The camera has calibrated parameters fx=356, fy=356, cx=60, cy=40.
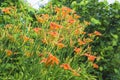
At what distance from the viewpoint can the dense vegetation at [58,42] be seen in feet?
17.6

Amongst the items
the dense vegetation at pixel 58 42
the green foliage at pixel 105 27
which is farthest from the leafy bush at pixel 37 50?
the green foliage at pixel 105 27

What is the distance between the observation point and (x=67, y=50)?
20.7ft

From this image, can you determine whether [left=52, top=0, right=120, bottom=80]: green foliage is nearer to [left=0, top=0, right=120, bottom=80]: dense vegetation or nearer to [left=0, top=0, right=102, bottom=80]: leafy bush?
[left=0, top=0, right=120, bottom=80]: dense vegetation

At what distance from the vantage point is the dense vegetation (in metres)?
5.36

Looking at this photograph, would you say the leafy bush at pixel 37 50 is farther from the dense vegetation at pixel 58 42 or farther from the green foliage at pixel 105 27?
the green foliage at pixel 105 27

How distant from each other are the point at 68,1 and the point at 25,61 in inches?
107

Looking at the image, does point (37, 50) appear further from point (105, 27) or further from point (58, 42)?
point (105, 27)

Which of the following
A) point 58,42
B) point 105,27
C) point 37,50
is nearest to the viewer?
point 37,50

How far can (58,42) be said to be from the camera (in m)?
5.59

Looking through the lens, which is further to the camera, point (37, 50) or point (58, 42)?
point (58, 42)

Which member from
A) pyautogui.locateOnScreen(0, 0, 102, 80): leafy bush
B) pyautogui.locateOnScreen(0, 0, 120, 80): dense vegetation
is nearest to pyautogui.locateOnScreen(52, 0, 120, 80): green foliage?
pyautogui.locateOnScreen(0, 0, 120, 80): dense vegetation

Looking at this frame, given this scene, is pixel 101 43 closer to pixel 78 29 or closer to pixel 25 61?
pixel 78 29

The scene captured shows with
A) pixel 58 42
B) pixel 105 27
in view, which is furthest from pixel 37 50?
pixel 105 27

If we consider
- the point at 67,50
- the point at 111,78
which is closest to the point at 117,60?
the point at 111,78
